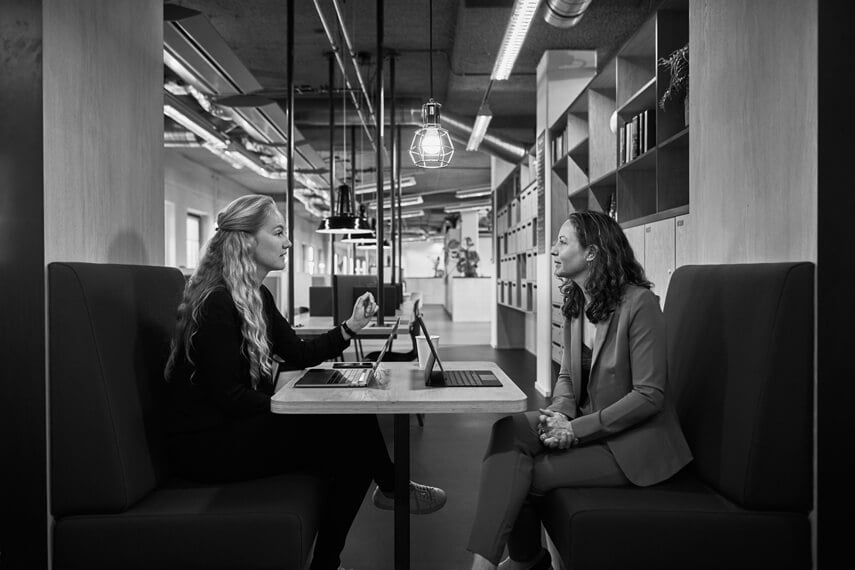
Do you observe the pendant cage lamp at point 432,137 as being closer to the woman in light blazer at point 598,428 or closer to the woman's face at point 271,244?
the woman's face at point 271,244

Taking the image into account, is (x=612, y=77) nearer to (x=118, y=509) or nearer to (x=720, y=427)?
(x=720, y=427)

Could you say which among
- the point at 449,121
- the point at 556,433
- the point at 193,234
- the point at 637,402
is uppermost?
the point at 449,121

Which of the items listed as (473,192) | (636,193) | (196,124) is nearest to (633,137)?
(636,193)

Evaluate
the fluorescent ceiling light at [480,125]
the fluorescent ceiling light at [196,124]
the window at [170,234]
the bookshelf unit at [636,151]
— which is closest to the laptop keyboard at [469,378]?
the bookshelf unit at [636,151]

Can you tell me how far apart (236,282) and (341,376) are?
1.63ft

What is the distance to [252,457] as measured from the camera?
6.93 feet

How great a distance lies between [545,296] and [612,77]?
2.40m

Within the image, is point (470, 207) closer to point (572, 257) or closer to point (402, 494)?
point (572, 257)

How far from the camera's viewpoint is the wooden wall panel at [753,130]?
1.94m

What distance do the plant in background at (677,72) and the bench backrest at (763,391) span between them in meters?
1.76

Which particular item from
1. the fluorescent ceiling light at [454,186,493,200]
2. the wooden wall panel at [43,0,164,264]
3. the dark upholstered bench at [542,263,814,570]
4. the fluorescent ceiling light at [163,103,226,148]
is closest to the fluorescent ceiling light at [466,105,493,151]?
the fluorescent ceiling light at [163,103,226,148]

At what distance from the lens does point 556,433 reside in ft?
7.00

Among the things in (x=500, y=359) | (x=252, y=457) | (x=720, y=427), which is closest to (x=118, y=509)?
(x=252, y=457)

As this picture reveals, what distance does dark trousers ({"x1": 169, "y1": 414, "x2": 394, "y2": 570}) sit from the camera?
6.88 ft
